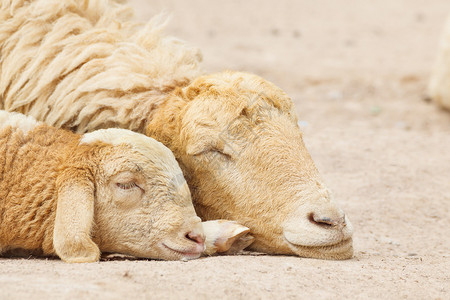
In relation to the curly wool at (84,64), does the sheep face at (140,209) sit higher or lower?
lower

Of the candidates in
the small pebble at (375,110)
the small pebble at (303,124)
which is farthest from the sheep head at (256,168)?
the small pebble at (375,110)

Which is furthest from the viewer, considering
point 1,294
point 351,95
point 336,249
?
point 351,95

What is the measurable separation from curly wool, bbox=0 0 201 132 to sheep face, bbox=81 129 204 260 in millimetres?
905

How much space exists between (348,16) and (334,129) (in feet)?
27.8

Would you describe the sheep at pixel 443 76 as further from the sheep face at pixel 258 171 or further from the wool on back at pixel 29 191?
the wool on back at pixel 29 191

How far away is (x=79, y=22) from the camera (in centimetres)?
675

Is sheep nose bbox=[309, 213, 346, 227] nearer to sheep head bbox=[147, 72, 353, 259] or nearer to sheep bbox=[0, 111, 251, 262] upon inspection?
sheep head bbox=[147, 72, 353, 259]

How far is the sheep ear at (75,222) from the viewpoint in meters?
4.94

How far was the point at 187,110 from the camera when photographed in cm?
572

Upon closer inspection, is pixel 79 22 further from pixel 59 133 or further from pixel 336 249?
pixel 336 249

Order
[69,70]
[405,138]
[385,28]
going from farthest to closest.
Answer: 1. [385,28]
2. [405,138]
3. [69,70]

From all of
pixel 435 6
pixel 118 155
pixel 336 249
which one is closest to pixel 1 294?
pixel 118 155

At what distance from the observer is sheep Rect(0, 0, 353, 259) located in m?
5.48

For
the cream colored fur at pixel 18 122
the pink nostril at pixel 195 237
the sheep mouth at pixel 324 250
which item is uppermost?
the cream colored fur at pixel 18 122
